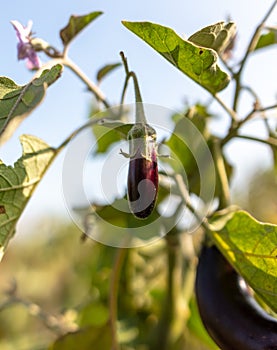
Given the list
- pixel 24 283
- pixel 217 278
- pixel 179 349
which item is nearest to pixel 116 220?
pixel 179 349

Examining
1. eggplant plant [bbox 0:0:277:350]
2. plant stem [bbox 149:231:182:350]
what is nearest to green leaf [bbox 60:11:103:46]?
eggplant plant [bbox 0:0:277:350]

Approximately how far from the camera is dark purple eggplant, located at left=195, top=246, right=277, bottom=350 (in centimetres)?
56

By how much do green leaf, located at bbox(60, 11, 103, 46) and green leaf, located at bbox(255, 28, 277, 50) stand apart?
24 centimetres

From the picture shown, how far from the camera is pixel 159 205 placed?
872mm

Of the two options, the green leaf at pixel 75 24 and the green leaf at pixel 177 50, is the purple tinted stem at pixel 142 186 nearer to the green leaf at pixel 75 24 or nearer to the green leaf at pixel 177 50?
the green leaf at pixel 177 50

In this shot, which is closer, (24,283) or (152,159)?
(152,159)

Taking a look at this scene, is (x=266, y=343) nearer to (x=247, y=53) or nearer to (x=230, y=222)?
(x=230, y=222)

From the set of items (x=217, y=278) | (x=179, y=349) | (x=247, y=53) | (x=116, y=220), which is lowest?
(x=179, y=349)

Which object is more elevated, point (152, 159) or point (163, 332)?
point (152, 159)

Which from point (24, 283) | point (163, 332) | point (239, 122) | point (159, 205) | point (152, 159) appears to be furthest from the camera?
point (24, 283)

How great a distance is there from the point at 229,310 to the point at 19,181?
245mm

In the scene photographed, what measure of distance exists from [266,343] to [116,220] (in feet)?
1.49

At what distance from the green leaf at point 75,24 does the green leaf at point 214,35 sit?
9.1 inches

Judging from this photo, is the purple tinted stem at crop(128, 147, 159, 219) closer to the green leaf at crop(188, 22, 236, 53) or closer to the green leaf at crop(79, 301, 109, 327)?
the green leaf at crop(188, 22, 236, 53)
